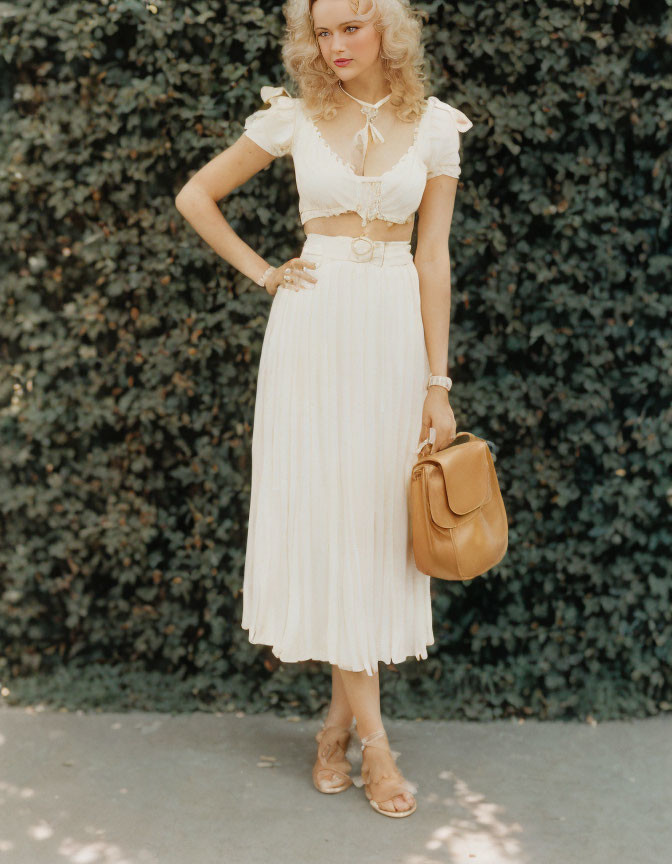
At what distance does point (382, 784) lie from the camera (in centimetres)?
276

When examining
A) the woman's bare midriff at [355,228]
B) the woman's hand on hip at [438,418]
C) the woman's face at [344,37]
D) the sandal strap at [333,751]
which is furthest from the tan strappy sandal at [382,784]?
the woman's face at [344,37]

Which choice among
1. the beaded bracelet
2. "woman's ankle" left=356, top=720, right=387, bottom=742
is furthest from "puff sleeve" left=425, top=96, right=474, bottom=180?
"woman's ankle" left=356, top=720, right=387, bottom=742

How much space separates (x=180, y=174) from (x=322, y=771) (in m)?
2.21

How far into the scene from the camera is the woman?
2.55 metres

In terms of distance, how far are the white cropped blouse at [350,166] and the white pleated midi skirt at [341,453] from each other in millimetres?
109

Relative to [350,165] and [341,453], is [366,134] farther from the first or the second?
[341,453]

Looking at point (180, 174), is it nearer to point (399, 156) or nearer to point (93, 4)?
point (93, 4)

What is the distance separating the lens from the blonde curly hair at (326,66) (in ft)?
8.21

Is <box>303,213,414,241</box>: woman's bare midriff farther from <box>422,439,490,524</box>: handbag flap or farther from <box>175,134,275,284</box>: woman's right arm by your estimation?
Result: <box>422,439,490,524</box>: handbag flap

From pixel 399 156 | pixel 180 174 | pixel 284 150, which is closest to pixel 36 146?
pixel 180 174

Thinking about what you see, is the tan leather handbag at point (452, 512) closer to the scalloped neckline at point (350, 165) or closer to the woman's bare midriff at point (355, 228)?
the woman's bare midriff at point (355, 228)

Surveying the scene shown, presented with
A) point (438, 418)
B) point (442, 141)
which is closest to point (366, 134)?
point (442, 141)

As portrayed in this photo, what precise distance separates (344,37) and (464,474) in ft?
4.19

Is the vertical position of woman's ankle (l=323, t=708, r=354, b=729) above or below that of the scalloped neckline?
below
